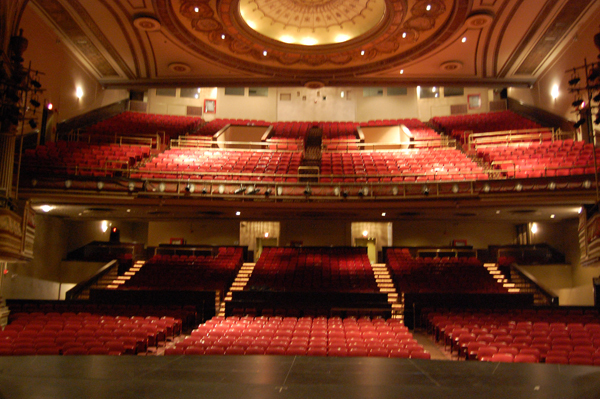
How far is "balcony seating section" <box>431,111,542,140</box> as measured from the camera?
50.1 feet

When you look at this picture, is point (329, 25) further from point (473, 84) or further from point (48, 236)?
point (48, 236)

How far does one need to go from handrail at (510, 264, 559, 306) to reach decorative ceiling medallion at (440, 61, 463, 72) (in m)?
6.64

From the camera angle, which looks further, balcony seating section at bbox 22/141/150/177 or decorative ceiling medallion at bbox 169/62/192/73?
decorative ceiling medallion at bbox 169/62/192/73

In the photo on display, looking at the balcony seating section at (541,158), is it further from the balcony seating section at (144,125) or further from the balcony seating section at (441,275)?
the balcony seating section at (144,125)

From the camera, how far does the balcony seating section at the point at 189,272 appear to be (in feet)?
33.8

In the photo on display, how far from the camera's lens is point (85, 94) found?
14.4 meters

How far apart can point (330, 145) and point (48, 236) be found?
9.70 m

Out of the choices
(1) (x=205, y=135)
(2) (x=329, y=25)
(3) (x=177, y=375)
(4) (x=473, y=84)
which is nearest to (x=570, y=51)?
(4) (x=473, y=84)

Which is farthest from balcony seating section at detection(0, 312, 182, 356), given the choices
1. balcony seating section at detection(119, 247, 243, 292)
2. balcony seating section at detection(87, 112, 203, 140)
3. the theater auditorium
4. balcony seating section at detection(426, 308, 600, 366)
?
balcony seating section at detection(87, 112, 203, 140)

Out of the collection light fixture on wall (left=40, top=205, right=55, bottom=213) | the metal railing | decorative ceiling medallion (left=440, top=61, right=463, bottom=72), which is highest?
decorative ceiling medallion (left=440, top=61, right=463, bottom=72)

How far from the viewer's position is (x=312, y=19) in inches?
472

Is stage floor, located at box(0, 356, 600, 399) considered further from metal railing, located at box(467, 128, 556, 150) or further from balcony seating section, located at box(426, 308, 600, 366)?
metal railing, located at box(467, 128, 556, 150)

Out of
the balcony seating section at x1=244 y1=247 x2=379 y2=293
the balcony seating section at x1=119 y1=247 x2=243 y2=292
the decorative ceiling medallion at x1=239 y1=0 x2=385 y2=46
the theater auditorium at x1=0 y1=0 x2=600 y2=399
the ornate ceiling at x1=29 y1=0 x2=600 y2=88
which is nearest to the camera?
the theater auditorium at x1=0 y1=0 x2=600 y2=399

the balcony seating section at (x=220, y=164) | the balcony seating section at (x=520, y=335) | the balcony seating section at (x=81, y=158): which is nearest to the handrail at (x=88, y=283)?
the balcony seating section at (x=81, y=158)
